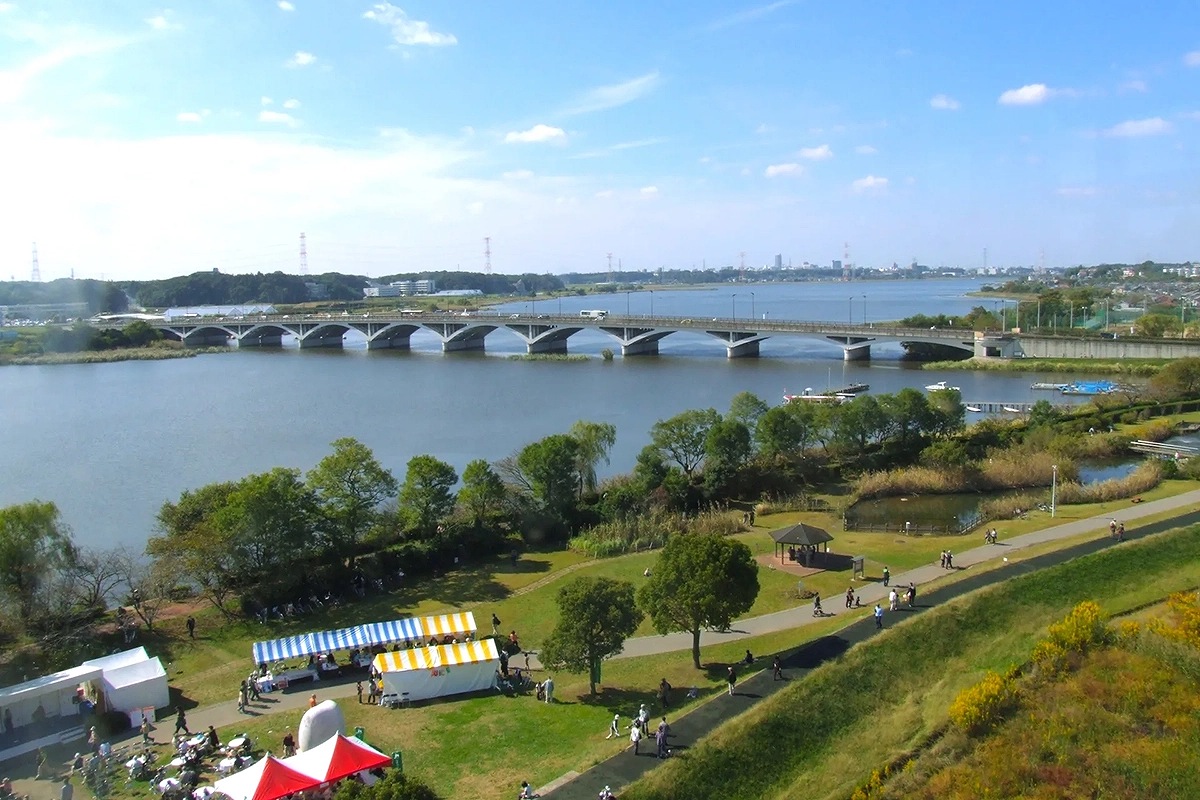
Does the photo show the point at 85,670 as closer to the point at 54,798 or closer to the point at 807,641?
the point at 54,798

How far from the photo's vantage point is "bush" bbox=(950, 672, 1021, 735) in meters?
10.4

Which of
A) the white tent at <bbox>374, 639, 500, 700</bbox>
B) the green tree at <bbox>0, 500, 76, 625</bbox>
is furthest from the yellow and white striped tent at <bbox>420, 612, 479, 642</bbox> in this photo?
the green tree at <bbox>0, 500, 76, 625</bbox>

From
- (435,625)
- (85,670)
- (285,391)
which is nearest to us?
(85,670)

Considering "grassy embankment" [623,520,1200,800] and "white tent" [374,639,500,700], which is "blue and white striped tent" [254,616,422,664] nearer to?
"white tent" [374,639,500,700]

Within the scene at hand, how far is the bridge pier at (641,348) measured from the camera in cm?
6556

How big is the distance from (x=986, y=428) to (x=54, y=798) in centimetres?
2774

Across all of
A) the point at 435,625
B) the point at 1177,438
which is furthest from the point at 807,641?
the point at 1177,438

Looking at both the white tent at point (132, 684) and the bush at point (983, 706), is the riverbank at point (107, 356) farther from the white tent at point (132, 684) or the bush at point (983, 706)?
the bush at point (983, 706)

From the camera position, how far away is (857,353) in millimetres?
59250

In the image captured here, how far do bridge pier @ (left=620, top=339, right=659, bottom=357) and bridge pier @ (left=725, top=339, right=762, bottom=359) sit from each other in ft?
21.1

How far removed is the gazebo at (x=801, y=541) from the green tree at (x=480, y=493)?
260 inches

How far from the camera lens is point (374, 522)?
63.6ft

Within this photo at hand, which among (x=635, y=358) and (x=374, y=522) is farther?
(x=635, y=358)

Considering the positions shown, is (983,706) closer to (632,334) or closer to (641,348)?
(632,334)
